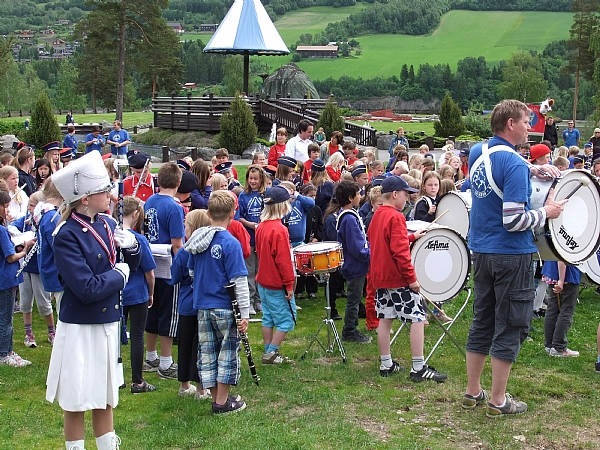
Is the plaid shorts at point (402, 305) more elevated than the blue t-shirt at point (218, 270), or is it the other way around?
the blue t-shirt at point (218, 270)

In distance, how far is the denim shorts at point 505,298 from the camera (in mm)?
5770

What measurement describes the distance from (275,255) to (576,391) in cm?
320

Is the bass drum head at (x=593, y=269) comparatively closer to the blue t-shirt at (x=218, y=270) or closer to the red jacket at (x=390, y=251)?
the red jacket at (x=390, y=251)

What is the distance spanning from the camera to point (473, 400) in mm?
6238

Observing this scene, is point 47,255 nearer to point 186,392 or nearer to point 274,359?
point 186,392

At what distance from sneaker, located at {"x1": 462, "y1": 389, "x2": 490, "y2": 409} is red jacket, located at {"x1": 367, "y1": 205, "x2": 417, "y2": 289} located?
124cm

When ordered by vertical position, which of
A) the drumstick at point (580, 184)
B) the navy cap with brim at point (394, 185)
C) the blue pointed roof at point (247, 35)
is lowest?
the navy cap with brim at point (394, 185)

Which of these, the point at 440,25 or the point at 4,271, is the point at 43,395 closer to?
the point at 4,271

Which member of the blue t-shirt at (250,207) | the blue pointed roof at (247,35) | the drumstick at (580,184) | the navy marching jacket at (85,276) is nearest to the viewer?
the navy marching jacket at (85,276)

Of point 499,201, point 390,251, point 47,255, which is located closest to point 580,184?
point 499,201

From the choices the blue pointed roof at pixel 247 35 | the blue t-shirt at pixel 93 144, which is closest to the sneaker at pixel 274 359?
the blue t-shirt at pixel 93 144

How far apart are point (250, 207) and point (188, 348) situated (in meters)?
3.27

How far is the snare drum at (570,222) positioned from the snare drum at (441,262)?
3.76 feet

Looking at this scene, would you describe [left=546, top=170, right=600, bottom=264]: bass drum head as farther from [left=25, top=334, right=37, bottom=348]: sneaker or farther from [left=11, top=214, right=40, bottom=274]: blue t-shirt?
[left=25, top=334, right=37, bottom=348]: sneaker
